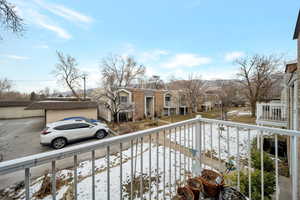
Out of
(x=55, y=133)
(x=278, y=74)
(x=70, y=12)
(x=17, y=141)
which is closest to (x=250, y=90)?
(x=278, y=74)

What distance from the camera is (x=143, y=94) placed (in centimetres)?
1404

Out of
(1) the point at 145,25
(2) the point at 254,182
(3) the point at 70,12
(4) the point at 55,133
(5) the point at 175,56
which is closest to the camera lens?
(2) the point at 254,182

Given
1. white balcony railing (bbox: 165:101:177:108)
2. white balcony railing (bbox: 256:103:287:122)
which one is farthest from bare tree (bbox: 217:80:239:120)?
white balcony railing (bbox: 165:101:177:108)

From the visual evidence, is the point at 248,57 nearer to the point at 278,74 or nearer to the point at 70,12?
the point at 278,74

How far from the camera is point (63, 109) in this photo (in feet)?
30.8

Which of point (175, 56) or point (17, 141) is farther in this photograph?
point (175, 56)

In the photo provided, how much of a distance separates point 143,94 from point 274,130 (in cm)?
1302

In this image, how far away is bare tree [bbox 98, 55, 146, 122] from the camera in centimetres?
1066

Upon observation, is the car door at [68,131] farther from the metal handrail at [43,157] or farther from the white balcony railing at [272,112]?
the white balcony railing at [272,112]

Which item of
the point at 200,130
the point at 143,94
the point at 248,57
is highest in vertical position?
the point at 248,57

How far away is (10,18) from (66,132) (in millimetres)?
5076

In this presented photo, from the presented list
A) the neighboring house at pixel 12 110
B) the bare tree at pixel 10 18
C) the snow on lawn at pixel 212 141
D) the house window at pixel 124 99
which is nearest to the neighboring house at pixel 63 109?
the house window at pixel 124 99

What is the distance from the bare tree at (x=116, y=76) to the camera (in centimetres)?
1066

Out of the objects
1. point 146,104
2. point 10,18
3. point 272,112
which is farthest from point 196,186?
point 146,104
